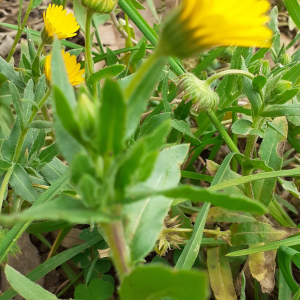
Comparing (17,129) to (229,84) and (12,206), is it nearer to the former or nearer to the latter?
(12,206)

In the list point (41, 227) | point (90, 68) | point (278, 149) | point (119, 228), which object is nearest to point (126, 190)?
point (119, 228)

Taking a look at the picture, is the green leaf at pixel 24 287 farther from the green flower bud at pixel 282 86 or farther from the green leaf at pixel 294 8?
the green leaf at pixel 294 8

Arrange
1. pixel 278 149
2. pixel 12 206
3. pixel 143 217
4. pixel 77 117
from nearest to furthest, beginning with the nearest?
pixel 77 117 → pixel 143 217 → pixel 12 206 → pixel 278 149

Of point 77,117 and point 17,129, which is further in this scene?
point 17,129

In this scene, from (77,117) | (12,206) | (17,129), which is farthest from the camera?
(12,206)

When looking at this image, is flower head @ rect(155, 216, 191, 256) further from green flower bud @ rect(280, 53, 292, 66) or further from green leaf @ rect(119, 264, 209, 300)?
green flower bud @ rect(280, 53, 292, 66)


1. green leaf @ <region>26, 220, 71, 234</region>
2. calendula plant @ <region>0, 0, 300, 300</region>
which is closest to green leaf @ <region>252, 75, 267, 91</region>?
calendula plant @ <region>0, 0, 300, 300</region>

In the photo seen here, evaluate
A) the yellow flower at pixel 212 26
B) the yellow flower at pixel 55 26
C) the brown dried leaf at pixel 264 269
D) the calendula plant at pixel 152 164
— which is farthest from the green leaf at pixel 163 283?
the yellow flower at pixel 55 26
